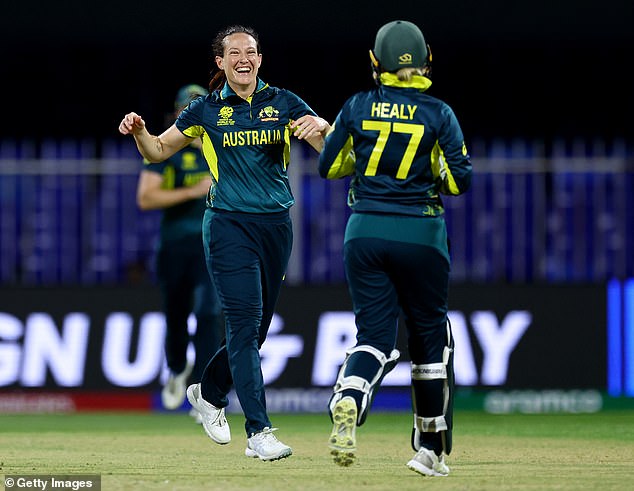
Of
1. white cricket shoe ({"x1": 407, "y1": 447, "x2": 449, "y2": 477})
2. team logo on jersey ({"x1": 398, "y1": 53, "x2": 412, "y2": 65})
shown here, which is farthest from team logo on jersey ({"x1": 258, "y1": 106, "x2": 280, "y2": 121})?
white cricket shoe ({"x1": 407, "y1": 447, "x2": 449, "y2": 477})

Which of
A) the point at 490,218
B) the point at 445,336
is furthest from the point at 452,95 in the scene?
the point at 445,336

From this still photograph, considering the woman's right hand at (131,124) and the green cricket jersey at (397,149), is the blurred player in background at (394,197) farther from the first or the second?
the woman's right hand at (131,124)

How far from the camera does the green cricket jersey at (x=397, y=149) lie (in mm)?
6207

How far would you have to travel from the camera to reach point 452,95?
59.6ft

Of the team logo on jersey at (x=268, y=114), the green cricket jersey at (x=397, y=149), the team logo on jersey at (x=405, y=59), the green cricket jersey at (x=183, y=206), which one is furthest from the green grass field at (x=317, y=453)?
the team logo on jersey at (x=405, y=59)

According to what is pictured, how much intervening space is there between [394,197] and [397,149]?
0.69ft

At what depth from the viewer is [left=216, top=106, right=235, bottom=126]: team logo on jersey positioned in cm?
715

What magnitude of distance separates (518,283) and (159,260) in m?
3.12

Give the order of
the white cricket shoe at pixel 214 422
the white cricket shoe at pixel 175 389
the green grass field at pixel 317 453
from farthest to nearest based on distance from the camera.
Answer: the white cricket shoe at pixel 175 389 → the white cricket shoe at pixel 214 422 → the green grass field at pixel 317 453

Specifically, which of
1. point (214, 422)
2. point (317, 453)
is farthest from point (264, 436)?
point (317, 453)

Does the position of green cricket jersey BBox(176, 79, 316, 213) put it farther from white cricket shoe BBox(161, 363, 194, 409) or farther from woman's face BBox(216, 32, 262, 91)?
white cricket shoe BBox(161, 363, 194, 409)

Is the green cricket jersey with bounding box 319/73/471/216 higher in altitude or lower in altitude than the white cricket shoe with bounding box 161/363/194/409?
higher

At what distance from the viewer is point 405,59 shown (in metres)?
6.26

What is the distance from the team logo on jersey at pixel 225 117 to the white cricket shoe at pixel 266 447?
5.02ft
